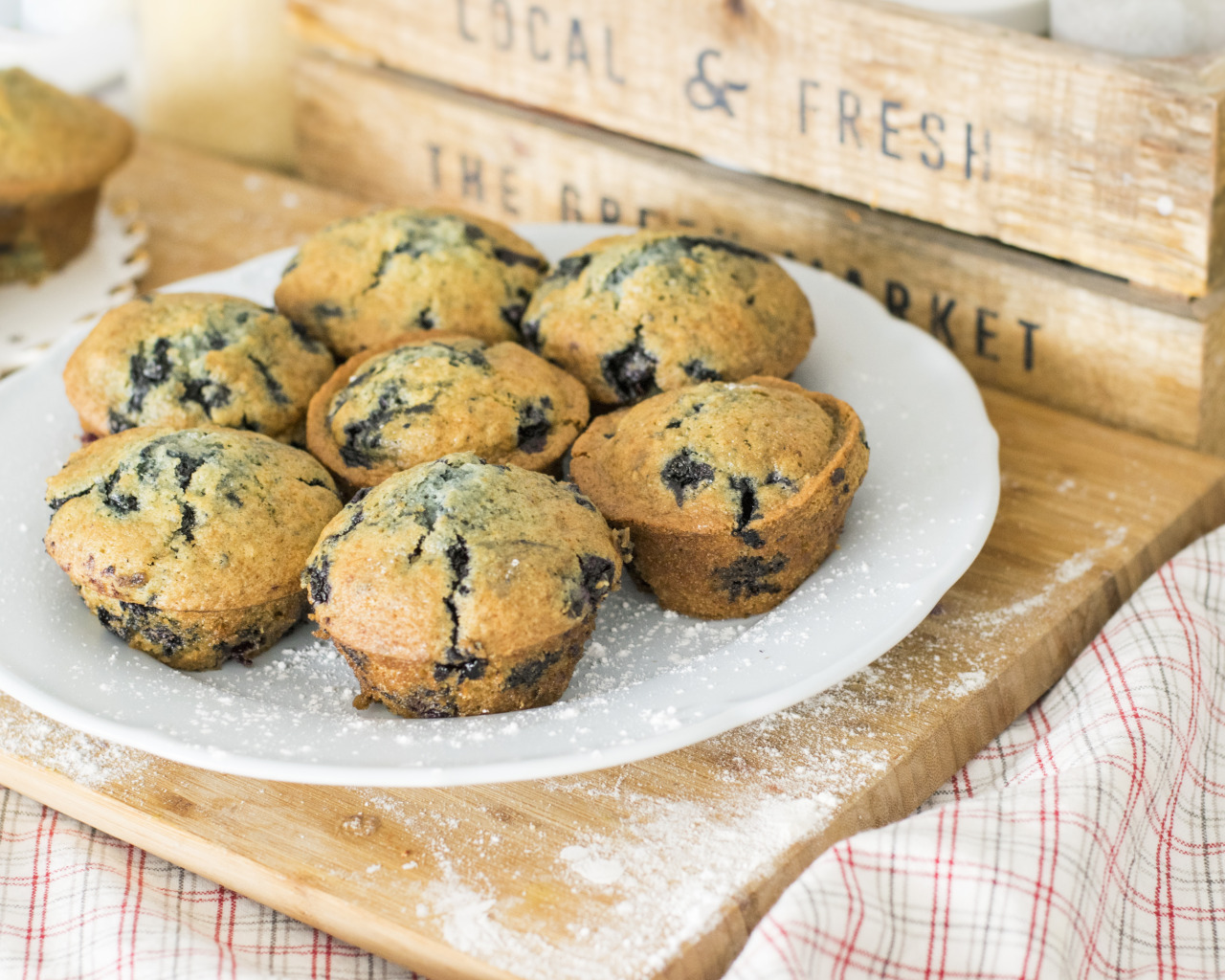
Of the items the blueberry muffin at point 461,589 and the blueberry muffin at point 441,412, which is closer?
the blueberry muffin at point 461,589

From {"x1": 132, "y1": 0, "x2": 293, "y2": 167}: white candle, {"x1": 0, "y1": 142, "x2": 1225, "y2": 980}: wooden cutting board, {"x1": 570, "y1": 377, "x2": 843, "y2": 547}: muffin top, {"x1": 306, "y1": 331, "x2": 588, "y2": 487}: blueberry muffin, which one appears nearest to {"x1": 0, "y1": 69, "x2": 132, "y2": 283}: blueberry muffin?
{"x1": 132, "y1": 0, "x2": 293, "y2": 167}: white candle

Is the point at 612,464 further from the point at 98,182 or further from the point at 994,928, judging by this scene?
the point at 98,182

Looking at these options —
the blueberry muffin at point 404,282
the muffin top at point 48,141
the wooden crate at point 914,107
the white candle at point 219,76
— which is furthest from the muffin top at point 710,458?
the white candle at point 219,76

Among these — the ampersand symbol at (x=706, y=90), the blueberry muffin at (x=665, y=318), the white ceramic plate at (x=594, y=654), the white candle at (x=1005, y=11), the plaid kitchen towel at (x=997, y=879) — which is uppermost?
the white candle at (x=1005, y=11)

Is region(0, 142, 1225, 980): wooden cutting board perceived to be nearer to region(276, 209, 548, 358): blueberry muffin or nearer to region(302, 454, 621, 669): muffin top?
region(302, 454, 621, 669): muffin top

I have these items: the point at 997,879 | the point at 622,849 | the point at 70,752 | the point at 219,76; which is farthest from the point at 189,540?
the point at 219,76

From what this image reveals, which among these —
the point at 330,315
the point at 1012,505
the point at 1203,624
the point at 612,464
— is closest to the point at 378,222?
the point at 330,315

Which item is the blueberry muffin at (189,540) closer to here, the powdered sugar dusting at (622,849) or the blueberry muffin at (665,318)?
the powdered sugar dusting at (622,849)
